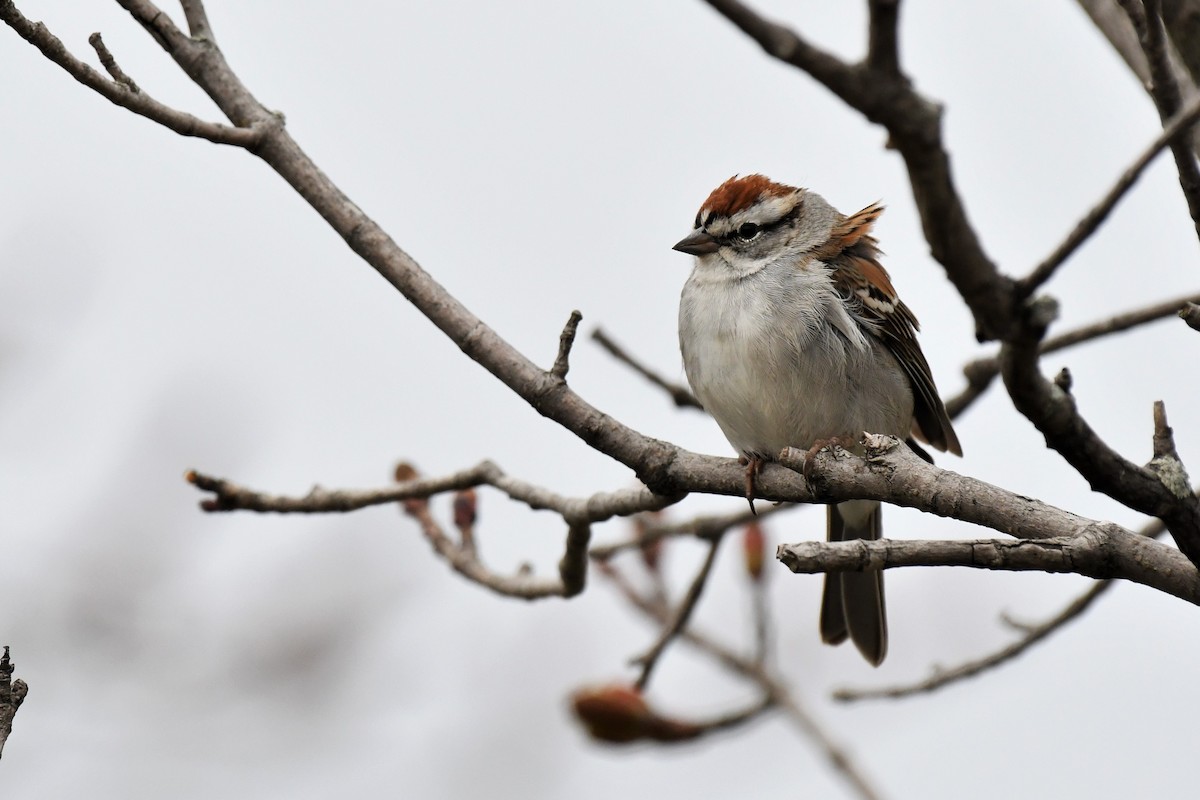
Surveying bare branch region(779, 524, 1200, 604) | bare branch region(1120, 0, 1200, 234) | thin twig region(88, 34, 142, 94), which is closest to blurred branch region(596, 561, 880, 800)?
bare branch region(779, 524, 1200, 604)

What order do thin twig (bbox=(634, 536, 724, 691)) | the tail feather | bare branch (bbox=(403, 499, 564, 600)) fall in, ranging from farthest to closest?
the tail feather → thin twig (bbox=(634, 536, 724, 691)) → bare branch (bbox=(403, 499, 564, 600))

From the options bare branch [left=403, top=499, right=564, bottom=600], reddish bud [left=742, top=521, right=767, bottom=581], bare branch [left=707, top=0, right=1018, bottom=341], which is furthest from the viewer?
reddish bud [left=742, top=521, right=767, bottom=581]

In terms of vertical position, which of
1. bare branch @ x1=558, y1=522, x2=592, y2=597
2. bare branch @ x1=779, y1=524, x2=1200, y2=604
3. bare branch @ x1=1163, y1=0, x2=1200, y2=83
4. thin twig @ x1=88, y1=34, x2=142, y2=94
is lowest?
bare branch @ x1=779, y1=524, x2=1200, y2=604

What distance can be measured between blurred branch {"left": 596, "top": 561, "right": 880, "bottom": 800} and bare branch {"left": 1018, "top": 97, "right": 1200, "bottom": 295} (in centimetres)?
249

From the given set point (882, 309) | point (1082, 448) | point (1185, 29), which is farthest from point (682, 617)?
point (1185, 29)

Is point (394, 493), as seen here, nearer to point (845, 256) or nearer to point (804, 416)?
point (804, 416)

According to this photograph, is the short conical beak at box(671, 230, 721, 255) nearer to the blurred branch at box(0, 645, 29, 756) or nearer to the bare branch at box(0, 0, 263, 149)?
the bare branch at box(0, 0, 263, 149)

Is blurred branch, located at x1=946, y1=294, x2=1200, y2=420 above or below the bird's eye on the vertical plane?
below

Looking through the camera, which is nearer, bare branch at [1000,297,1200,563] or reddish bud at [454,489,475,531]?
bare branch at [1000,297,1200,563]

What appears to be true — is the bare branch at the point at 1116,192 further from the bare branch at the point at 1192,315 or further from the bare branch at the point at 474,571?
the bare branch at the point at 474,571

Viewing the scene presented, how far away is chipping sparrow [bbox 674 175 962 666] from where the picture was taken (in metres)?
4.26

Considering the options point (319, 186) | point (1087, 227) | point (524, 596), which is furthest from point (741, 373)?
point (1087, 227)

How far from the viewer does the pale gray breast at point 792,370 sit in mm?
4246

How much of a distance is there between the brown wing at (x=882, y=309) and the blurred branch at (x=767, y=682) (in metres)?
1.08
